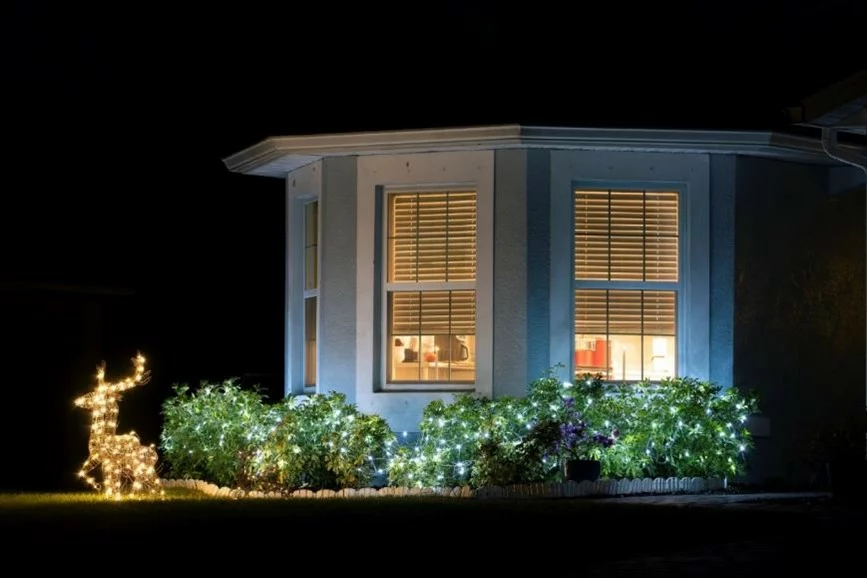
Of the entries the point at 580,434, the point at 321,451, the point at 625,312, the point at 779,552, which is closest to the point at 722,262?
the point at 625,312

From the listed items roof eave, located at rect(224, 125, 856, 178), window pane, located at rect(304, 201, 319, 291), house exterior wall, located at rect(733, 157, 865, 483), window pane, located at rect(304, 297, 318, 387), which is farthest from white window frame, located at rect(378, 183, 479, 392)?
house exterior wall, located at rect(733, 157, 865, 483)

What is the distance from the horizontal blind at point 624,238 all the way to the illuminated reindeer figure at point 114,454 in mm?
4521

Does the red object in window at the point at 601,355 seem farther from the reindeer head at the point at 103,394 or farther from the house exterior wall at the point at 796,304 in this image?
the reindeer head at the point at 103,394

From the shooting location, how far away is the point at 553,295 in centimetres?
1507

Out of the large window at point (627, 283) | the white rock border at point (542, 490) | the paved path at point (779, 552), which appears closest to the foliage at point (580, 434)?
the white rock border at point (542, 490)

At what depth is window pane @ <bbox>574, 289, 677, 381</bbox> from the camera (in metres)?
15.4

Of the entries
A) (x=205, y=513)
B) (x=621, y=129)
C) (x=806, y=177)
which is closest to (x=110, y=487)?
(x=205, y=513)

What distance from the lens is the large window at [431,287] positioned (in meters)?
15.5

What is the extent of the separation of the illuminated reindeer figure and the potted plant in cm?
371

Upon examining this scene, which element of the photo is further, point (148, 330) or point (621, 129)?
point (148, 330)

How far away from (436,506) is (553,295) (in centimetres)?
377

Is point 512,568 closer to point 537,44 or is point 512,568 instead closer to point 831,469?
point 831,469

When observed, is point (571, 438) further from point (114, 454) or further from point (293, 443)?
point (114, 454)

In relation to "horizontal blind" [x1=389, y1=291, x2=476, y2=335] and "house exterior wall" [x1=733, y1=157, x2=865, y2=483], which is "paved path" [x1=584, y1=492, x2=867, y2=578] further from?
"horizontal blind" [x1=389, y1=291, x2=476, y2=335]
